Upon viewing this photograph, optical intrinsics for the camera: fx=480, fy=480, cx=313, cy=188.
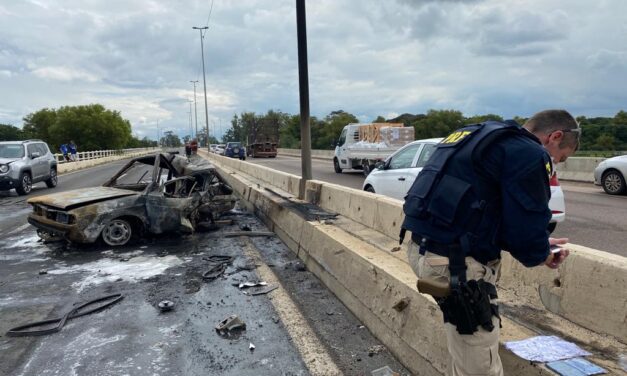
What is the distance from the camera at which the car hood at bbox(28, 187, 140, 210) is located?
750cm

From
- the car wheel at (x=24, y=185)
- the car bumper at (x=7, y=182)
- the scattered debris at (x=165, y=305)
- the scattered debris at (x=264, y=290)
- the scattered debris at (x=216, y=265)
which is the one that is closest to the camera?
the scattered debris at (x=165, y=305)

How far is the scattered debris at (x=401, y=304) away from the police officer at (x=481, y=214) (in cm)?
131

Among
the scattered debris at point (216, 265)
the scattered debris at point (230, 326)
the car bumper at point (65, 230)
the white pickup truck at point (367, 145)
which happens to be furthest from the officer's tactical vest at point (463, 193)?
the white pickup truck at point (367, 145)

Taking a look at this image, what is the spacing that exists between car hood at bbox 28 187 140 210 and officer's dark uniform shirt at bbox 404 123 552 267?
22.5 feet

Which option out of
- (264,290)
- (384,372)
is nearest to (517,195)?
(384,372)

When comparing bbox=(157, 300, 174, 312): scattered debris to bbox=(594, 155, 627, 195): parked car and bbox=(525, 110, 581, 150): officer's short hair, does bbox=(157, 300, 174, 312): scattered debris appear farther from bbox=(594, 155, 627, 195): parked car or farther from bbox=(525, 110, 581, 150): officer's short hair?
bbox=(594, 155, 627, 195): parked car

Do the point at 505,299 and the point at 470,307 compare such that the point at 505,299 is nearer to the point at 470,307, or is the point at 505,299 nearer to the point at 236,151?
the point at 470,307

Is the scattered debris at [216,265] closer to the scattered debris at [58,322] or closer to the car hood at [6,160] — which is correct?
the scattered debris at [58,322]

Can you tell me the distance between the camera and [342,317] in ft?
15.1

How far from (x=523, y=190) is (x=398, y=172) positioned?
7423mm

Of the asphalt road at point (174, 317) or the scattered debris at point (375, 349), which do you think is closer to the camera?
the asphalt road at point (174, 317)

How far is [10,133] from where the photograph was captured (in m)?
110

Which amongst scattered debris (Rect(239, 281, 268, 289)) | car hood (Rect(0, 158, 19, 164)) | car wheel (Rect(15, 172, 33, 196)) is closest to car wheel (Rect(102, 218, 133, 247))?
scattered debris (Rect(239, 281, 268, 289))

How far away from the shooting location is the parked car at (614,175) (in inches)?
495
